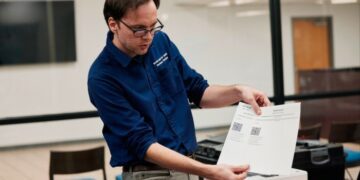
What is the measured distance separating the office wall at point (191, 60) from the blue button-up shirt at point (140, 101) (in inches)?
92.6

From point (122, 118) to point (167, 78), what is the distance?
23cm

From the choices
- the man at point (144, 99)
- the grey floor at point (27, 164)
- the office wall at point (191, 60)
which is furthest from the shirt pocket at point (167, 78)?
the office wall at point (191, 60)

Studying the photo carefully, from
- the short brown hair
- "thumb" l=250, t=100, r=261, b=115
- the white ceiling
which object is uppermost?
the white ceiling

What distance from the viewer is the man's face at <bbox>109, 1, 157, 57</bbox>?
1.47m

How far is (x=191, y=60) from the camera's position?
4410 mm

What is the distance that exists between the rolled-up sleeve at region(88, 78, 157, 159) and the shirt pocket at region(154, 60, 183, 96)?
0.15m

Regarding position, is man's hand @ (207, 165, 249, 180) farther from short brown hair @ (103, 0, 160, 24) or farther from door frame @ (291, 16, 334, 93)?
door frame @ (291, 16, 334, 93)

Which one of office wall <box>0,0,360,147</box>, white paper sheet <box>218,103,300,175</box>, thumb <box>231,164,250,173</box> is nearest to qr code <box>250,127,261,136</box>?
white paper sheet <box>218,103,300,175</box>

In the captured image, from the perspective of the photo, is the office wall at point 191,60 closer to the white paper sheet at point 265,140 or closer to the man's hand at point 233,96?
the man's hand at point 233,96

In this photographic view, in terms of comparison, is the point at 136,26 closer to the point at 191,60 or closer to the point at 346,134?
the point at 346,134

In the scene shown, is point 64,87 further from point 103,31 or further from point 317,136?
point 317,136

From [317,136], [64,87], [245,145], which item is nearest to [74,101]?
[64,87]

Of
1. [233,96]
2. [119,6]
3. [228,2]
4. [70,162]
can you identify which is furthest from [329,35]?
[119,6]

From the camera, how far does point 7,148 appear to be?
12.8ft
